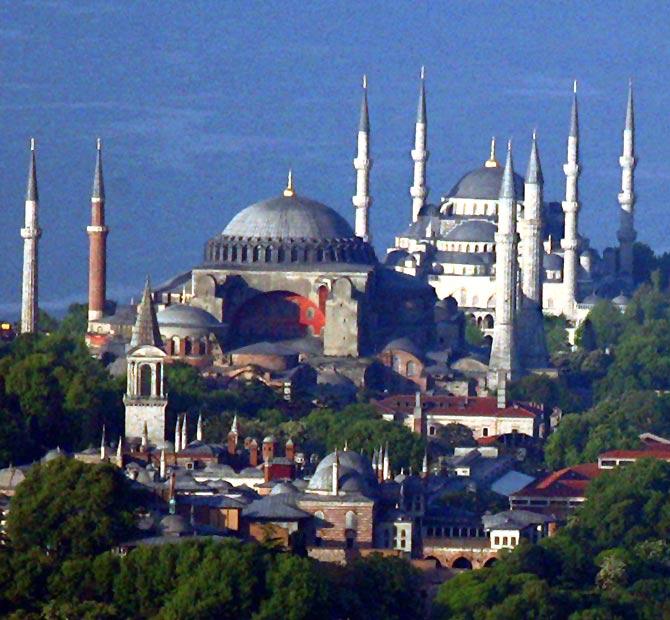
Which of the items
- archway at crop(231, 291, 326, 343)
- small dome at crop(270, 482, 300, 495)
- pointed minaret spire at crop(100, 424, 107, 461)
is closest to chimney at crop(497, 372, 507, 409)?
archway at crop(231, 291, 326, 343)

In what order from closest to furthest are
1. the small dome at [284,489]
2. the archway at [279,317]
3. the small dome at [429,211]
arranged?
the small dome at [284,489], the archway at [279,317], the small dome at [429,211]

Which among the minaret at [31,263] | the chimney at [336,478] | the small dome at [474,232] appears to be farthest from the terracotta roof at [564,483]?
the small dome at [474,232]

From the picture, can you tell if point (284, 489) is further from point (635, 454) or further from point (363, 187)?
point (363, 187)

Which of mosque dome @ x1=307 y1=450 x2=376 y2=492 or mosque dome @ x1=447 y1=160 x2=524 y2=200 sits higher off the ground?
mosque dome @ x1=447 y1=160 x2=524 y2=200

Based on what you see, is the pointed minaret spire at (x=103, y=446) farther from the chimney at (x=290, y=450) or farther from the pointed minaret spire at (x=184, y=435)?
the chimney at (x=290, y=450)

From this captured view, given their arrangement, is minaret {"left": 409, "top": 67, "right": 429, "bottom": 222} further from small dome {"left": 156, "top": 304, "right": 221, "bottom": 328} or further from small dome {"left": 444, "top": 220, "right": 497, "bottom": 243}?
small dome {"left": 156, "top": 304, "right": 221, "bottom": 328}
